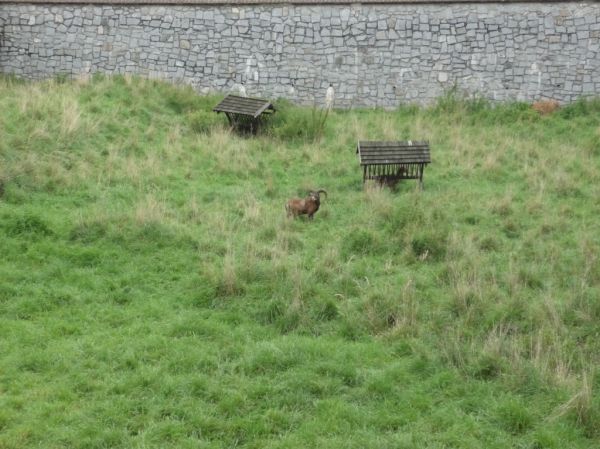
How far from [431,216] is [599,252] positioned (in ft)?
8.14

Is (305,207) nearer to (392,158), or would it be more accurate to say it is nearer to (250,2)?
(392,158)

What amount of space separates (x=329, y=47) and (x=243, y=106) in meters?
4.42

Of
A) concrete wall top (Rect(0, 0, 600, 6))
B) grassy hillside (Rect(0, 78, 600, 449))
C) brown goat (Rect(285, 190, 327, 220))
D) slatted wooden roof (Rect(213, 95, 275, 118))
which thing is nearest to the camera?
grassy hillside (Rect(0, 78, 600, 449))

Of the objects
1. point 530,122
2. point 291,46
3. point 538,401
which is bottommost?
point 538,401

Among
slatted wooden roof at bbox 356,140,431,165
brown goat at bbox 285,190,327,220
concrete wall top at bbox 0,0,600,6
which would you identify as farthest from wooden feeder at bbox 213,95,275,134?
brown goat at bbox 285,190,327,220

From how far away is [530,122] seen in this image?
18156 millimetres

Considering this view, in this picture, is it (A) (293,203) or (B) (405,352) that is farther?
(A) (293,203)

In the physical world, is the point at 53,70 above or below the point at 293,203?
above

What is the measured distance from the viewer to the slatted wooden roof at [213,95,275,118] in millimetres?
16561

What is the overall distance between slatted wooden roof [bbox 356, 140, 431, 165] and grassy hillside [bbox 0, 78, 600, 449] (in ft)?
1.95

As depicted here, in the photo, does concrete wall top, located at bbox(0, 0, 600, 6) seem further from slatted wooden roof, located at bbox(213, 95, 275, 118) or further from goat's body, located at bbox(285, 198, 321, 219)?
goat's body, located at bbox(285, 198, 321, 219)

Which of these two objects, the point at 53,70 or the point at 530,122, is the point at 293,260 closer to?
the point at 530,122

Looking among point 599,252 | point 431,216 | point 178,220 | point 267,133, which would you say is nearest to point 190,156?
point 267,133

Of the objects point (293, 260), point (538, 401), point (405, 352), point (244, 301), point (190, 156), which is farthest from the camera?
point (190, 156)
